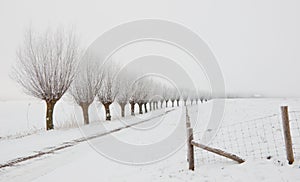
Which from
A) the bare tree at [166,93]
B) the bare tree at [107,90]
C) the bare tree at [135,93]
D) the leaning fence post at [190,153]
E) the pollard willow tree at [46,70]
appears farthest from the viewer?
the bare tree at [166,93]

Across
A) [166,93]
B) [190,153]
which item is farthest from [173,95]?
[190,153]

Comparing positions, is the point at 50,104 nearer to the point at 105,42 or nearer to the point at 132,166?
the point at 105,42

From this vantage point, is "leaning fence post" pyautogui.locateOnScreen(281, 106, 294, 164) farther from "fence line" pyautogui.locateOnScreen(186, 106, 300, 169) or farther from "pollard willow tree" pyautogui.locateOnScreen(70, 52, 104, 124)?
"pollard willow tree" pyautogui.locateOnScreen(70, 52, 104, 124)

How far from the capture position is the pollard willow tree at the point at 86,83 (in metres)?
26.2

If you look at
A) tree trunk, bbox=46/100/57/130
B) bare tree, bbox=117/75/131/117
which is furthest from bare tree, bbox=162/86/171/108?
tree trunk, bbox=46/100/57/130

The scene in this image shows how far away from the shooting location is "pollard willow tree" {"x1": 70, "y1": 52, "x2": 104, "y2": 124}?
85.9 feet

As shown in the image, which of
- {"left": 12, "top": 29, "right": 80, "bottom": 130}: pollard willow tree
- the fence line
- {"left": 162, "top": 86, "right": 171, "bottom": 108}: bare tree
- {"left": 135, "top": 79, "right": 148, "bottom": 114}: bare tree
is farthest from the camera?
{"left": 162, "top": 86, "right": 171, "bottom": 108}: bare tree

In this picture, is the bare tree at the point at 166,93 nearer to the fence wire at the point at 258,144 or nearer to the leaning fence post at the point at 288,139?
the fence wire at the point at 258,144

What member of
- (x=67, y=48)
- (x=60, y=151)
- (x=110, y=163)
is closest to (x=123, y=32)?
(x=67, y=48)

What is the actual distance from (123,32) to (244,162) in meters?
22.2

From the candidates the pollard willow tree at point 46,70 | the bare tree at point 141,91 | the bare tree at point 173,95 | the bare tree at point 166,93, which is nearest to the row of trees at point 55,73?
the pollard willow tree at point 46,70

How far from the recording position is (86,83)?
87.5ft

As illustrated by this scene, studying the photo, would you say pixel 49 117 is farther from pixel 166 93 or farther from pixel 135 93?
pixel 166 93

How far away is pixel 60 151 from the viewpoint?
11.5 meters
